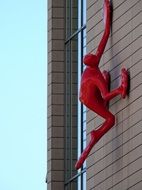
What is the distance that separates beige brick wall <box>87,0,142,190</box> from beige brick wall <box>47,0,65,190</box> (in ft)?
19.4

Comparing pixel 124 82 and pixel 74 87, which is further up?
pixel 74 87

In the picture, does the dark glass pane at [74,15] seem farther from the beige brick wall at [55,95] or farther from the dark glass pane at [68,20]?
the beige brick wall at [55,95]

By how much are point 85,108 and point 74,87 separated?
9.62ft

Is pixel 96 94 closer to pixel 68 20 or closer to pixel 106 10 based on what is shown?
pixel 106 10

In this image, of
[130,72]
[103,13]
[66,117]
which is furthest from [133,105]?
[66,117]

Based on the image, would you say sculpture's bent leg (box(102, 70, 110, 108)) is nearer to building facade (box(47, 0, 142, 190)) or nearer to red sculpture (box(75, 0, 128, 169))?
red sculpture (box(75, 0, 128, 169))

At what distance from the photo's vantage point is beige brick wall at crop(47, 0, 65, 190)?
139 feet

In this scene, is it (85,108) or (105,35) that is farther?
(85,108)

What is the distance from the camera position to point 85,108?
3962 centimetres

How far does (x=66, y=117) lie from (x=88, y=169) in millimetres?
6174

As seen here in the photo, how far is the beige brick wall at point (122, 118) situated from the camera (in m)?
32.8

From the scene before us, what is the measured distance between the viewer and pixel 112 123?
34219 mm

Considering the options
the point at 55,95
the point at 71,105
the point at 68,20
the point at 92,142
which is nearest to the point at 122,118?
the point at 92,142

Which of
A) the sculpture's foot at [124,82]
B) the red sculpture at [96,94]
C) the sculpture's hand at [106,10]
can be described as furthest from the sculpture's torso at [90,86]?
the sculpture's hand at [106,10]
